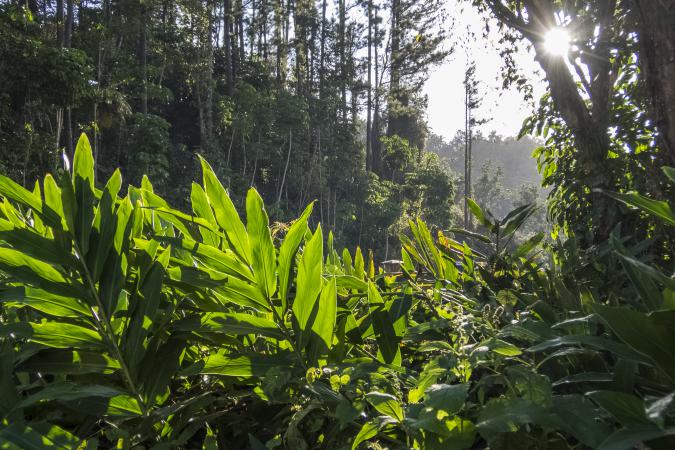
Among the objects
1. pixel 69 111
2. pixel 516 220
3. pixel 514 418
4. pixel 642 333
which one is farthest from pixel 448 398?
pixel 69 111

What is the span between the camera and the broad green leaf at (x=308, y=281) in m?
0.55

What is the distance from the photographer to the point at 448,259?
2.96 ft

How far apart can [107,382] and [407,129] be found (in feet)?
118

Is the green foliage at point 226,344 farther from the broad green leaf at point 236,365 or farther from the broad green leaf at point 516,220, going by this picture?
the broad green leaf at point 516,220

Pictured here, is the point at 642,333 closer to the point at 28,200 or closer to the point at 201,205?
the point at 201,205

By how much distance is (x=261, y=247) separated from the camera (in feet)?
1.91

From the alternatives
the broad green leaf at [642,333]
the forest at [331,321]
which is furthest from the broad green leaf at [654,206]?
the broad green leaf at [642,333]

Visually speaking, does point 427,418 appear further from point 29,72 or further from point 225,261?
point 29,72

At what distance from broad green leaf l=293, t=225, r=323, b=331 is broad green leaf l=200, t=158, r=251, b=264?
0.23 feet

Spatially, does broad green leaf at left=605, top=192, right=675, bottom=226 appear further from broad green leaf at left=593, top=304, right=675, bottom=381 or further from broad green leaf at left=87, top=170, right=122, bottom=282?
broad green leaf at left=87, top=170, right=122, bottom=282

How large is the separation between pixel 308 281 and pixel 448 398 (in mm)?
222

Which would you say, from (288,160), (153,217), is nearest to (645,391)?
(153,217)

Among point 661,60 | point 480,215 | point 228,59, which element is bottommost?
point 480,215

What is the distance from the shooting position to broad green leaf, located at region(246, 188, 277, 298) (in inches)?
22.7
